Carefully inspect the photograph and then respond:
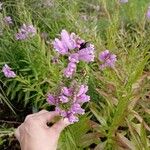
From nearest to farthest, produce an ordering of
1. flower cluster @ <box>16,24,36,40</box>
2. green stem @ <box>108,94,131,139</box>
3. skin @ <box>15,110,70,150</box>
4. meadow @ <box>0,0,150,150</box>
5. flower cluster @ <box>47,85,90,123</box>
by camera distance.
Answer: flower cluster @ <box>47,85,90,123</box> → skin @ <box>15,110,70,150</box> → meadow @ <box>0,0,150,150</box> → green stem @ <box>108,94,131,139</box> → flower cluster @ <box>16,24,36,40</box>

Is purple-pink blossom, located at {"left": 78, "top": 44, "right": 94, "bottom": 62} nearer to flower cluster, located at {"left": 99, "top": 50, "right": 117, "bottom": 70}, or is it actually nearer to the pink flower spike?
the pink flower spike

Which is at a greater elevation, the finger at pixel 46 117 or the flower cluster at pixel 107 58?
the finger at pixel 46 117

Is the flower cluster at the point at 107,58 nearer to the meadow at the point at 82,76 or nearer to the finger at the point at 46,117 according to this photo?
the meadow at the point at 82,76

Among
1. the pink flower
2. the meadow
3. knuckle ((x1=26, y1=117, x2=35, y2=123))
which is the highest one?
the pink flower

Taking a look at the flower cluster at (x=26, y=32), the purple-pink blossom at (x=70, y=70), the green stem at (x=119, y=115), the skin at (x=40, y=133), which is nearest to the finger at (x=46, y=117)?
the skin at (x=40, y=133)

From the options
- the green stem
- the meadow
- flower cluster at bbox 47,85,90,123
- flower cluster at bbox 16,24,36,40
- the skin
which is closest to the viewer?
→ flower cluster at bbox 47,85,90,123

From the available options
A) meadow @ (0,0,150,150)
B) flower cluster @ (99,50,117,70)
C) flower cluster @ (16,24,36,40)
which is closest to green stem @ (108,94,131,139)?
meadow @ (0,0,150,150)

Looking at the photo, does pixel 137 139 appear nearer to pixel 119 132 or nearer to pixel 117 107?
pixel 117 107

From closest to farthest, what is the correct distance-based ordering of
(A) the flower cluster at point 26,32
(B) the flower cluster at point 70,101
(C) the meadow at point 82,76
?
(B) the flower cluster at point 70,101, (C) the meadow at point 82,76, (A) the flower cluster at point 26,32

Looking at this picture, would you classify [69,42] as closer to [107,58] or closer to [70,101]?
[70,101]
